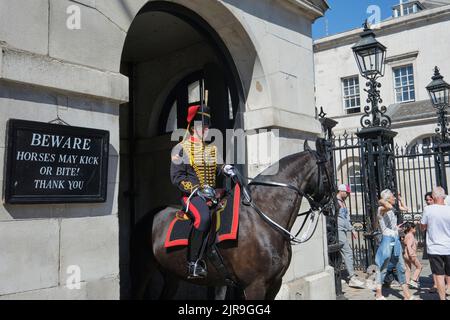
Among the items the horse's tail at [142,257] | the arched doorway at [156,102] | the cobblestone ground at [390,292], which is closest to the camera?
the horse's tail at [142,257]

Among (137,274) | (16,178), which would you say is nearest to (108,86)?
(16,178)

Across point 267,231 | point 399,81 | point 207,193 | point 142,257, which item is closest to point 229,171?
point 207,193

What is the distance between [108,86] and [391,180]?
7.35 metres

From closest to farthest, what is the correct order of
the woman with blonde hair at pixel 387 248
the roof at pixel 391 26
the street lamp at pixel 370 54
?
1. the woman with blonde hair at pixel 387 248
2. the street lamp at pixel 370 54
3. the roof at pixel 391 26

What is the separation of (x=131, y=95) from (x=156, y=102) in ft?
2.19

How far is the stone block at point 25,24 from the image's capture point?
151 inches

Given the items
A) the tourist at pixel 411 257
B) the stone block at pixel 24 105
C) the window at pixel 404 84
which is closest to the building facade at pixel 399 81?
the window at pixel 404 84

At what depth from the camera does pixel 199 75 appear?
8.26 metres

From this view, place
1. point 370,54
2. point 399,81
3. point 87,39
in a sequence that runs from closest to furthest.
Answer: point 87,39 → point 370,54 → point 399,81

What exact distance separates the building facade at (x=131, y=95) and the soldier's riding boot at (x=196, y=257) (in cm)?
82

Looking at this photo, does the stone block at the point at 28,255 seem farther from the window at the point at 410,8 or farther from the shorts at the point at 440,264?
the window at the point at 410,8

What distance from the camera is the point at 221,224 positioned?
4.77 meters

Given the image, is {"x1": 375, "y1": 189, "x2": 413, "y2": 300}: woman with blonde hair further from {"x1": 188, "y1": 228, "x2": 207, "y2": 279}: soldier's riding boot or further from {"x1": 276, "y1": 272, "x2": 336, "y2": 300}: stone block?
{"x1": 188, "y1": 228, "x2": 207, "y2": 279}: soldier's riding boot

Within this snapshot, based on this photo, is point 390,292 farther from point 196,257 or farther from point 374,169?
point 196,257
